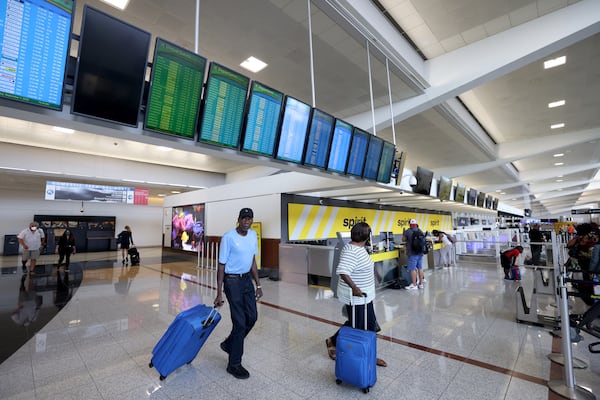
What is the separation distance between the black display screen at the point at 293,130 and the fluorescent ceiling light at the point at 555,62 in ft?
17.2

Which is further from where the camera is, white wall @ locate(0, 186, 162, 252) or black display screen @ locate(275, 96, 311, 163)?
white wall @ locate(0, 186, 162, 252)

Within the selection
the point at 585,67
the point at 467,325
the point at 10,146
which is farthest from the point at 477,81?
the point at 10,146

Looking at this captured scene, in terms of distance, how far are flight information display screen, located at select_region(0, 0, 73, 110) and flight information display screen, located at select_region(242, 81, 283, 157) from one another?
5.21 feet

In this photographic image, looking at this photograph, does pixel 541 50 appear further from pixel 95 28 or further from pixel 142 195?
pixel 142 195

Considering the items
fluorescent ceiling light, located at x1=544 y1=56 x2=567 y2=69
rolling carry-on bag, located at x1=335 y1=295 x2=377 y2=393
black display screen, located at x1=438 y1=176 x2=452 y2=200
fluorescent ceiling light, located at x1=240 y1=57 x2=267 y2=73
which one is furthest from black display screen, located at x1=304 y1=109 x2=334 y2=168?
black display screen, located at x1=438 y1=176 x2=452 y2=200

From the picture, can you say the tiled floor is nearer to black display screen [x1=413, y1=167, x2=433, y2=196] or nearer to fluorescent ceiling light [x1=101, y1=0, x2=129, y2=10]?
black display screen [x1=413, y1=167, x2=433, y2=196]

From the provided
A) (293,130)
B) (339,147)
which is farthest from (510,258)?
(293,130)

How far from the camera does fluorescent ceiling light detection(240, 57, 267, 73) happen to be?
4.75 metres

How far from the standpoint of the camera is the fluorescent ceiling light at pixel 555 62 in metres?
5.34

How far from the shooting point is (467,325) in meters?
4.01

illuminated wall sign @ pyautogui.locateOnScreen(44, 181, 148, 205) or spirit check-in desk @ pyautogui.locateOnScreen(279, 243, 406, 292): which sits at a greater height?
illuminated wall sign @ pyautogui.locateOnScreen(44, 181, 148, 205)

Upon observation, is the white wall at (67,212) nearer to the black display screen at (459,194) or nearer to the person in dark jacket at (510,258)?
the black display screen at (459,194)

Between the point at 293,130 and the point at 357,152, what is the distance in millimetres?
1597

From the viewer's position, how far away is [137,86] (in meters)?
2.20
